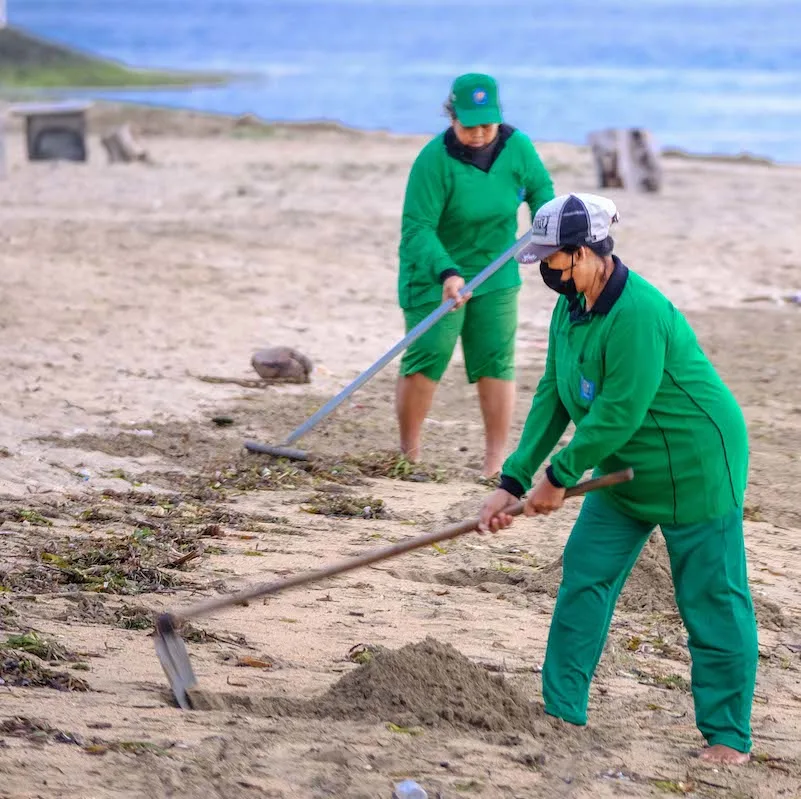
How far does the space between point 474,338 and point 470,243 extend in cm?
46

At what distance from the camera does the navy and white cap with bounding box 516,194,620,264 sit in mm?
4098

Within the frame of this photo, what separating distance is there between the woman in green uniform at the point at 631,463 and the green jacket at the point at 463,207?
2.52m

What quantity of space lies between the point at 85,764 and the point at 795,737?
2.11 meters

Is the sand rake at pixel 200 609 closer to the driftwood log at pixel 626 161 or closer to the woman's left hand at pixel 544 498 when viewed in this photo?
the woman's left hand at pixel 544 498

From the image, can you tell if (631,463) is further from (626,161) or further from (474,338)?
(626,161)

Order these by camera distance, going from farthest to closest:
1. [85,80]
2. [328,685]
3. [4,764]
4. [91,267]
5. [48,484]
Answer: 1. [85,80]
2. [91,267]
3. [48,484]
4. [328,685]
5. [4,764]

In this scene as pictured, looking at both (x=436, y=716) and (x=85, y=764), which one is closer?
(x=85, y=764)

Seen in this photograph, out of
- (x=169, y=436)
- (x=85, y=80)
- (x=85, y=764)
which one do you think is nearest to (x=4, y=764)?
(x=85, y=764)

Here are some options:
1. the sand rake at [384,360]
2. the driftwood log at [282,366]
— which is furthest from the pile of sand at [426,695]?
the driftwood log at [282,366]

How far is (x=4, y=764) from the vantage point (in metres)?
3.96

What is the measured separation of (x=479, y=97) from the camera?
6.59 metres

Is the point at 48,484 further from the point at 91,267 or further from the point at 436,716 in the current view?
the point at 91,267

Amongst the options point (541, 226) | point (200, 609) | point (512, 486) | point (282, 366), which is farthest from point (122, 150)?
point (541, 226)

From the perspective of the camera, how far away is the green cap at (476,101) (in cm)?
655
